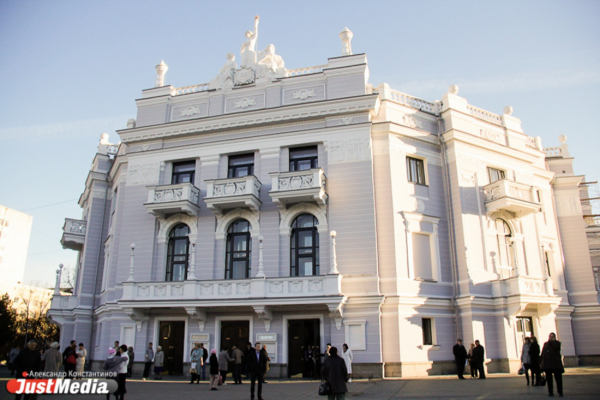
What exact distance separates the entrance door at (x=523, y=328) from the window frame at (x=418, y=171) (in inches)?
329

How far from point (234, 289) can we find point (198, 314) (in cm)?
224

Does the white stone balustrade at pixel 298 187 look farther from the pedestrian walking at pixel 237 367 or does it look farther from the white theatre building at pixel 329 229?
the pedestrian walking at pixel 237 367

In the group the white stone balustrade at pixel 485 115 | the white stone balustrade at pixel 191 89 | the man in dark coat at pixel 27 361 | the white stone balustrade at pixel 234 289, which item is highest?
the white stone balustrade at pixel 191 89

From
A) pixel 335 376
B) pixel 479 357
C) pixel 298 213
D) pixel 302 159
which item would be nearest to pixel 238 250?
pixel 298 213

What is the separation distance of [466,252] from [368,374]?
7.74 meters

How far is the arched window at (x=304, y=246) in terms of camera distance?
2375 cm

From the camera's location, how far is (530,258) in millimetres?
26594

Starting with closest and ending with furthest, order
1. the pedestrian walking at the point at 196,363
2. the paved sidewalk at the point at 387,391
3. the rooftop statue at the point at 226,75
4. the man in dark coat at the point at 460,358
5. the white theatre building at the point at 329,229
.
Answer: the paved sidewalk at the point at 387,391
the pedestrian walking at the point at 196,363
the man in dark coat at the point at 460,358
the white theatre building at the point at 329,229
the rooftop statue at the point at 226,75

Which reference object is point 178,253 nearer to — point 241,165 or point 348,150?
point 241,165

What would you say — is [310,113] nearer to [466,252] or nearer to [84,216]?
[466,252]

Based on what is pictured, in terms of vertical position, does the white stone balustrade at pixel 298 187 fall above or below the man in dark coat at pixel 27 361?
above

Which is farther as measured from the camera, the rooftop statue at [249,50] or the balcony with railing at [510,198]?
the rooftop statue at [249,50]

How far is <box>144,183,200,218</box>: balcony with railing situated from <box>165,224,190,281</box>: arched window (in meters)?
1.12

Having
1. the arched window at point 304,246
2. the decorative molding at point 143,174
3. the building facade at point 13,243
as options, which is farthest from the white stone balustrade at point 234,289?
the building facade at point 13,243
